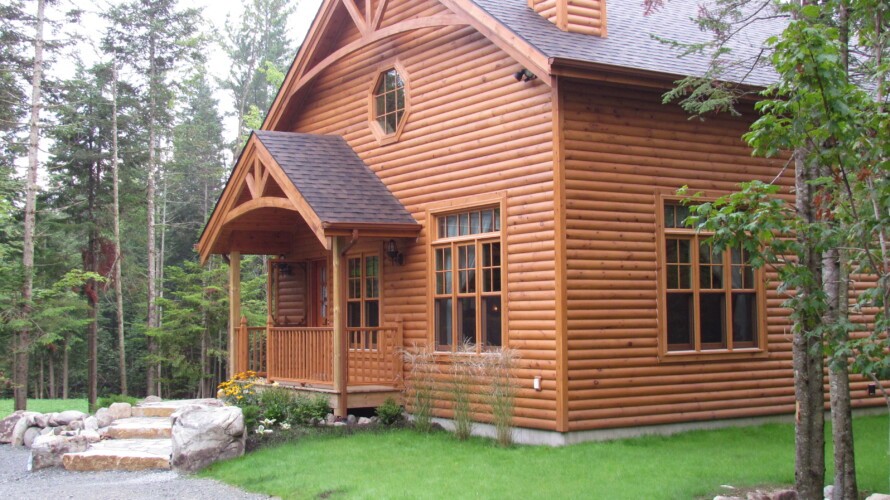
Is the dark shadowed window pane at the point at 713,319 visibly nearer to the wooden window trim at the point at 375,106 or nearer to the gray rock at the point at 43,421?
the wooden window trim at the point at 375,106

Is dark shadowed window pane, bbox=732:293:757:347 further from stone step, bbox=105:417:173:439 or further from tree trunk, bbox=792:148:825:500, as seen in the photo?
stone step, bbox=105:417:173:439

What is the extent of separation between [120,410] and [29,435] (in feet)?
4.52

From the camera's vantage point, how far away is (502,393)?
9961mm

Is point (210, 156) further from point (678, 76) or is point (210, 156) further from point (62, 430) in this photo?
point (678, 76)

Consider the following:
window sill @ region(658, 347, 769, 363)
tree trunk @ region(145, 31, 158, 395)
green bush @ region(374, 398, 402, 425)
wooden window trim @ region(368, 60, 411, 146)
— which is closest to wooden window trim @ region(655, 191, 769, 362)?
window sill @ region(658, 347, 769, 363)

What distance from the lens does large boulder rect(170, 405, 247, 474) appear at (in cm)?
954

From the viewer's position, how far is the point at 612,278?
1014 cm

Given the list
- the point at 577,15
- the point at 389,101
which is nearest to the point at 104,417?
the point at 389,101

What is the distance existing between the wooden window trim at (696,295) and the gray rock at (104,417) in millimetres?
7867

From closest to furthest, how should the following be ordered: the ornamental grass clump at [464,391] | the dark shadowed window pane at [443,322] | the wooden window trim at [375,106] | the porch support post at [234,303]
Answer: the ornamental grass clump at [464,391], the dark shadowed window pane at [443,322], the wooden window trim at [375,106], the porch support post at [234,303]

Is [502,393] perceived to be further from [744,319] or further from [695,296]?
[744,319]

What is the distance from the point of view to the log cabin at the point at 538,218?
9977 millimetres

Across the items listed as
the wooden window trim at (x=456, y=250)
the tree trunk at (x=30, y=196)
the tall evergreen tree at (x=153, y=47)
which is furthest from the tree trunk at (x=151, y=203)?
the wooden window trim at (x=456, y=250)

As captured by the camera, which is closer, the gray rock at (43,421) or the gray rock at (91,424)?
the gray rock at (91,424)
